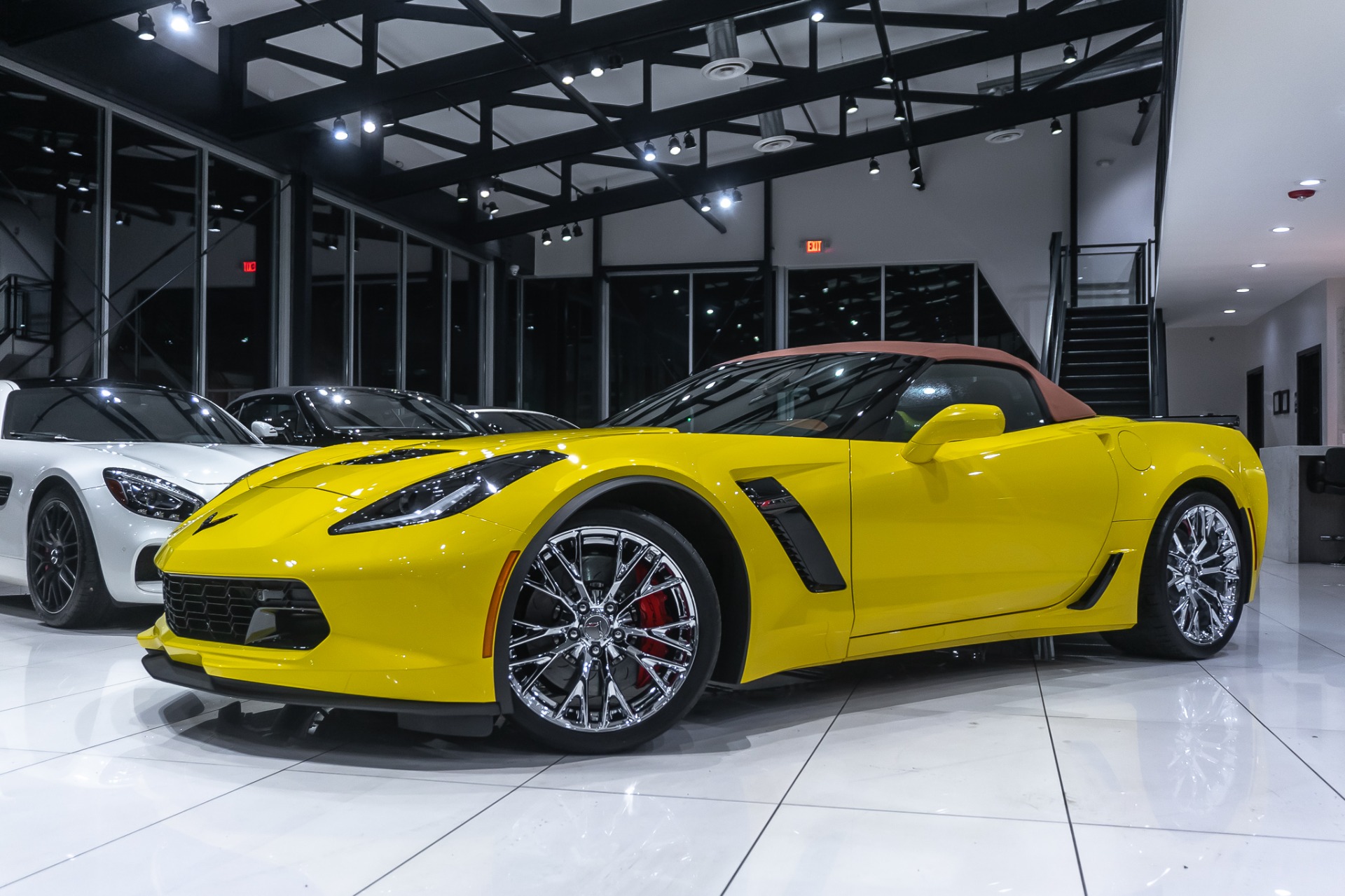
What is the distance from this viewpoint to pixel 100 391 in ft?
17.7

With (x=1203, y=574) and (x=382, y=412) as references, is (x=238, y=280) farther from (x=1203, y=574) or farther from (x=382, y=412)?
(x=1203, y=574)

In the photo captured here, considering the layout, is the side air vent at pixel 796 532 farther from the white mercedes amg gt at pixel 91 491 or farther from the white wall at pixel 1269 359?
the white wall at pixel 1269 359

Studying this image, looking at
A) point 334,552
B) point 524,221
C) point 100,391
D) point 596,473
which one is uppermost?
point 524,221

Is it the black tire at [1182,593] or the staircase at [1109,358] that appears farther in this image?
the staircase at [1109,358]

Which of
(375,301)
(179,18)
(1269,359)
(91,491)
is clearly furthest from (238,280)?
(1269,359)

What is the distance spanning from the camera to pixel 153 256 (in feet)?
33.8

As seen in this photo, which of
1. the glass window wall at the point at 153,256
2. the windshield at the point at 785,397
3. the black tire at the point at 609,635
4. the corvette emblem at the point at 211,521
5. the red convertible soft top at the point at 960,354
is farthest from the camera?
the glass window wall at the point at 153,256

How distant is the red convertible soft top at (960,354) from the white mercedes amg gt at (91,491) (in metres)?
2.50

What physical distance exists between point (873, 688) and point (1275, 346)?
47.1 feet

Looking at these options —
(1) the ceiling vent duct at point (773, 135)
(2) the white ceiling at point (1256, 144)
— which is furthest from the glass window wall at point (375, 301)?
(2) the white ceiling at point (1256, 144)

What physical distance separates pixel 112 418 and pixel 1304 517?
8.74 meters

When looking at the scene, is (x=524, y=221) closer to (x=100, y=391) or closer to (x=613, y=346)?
(x=613, y=346)

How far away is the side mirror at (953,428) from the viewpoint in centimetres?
304

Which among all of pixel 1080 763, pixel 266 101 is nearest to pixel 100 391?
pixel 1080 763
